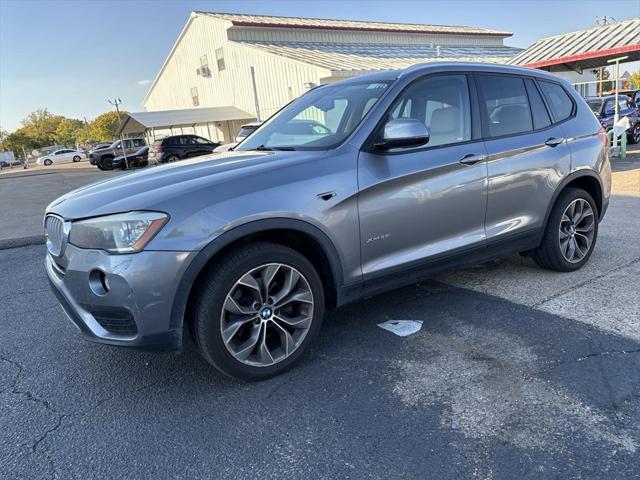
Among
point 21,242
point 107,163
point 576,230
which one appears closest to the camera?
point 576,230

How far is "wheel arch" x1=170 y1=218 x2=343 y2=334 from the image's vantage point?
8.34 feet

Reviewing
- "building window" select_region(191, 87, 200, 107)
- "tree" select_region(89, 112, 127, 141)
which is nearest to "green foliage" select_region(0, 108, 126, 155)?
"tree" select_region(89, 112, 127, 141)

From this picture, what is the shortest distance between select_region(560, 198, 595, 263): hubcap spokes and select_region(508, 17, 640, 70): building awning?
36.9 feet

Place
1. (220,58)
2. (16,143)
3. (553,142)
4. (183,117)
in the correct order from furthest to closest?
(16,143) < (220,58) < (183,117) < (553,142)

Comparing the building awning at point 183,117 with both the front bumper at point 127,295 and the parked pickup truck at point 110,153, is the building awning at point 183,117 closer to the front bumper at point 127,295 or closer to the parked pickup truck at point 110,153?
the parked pickup truck at point 110,153

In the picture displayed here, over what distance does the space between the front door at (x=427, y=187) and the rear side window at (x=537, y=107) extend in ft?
2.48

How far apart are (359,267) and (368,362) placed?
59 cm

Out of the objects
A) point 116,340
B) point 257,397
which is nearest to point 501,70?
point 257,397

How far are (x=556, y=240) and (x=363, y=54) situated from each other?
2587 cm

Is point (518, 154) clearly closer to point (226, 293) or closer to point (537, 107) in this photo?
point (537, 107)

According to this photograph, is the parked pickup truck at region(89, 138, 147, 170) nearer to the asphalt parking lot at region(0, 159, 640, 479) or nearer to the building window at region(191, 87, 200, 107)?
the building window at region(191, 87, 200, 107)

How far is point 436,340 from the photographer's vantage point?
3309 mm

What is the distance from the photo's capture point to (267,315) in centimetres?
286

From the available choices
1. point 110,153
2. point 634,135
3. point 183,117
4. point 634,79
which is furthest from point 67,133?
point 634,135
